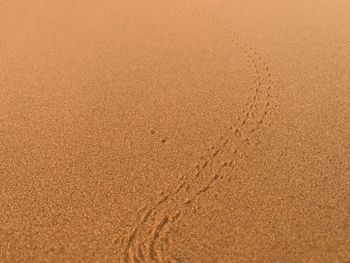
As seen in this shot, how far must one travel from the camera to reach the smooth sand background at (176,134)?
493 centimetres

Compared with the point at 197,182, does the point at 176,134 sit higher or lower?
higher

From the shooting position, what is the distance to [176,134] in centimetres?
627

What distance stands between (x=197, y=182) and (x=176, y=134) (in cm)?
96

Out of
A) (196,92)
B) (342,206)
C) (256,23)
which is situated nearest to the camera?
(342,206)

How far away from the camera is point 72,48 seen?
320 inches

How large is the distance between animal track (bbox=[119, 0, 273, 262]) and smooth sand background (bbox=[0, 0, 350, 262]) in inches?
0.6

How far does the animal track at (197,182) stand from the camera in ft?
15.8

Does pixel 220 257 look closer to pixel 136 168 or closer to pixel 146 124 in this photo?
pixel 136 168

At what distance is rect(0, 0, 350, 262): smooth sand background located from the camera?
4.93 m

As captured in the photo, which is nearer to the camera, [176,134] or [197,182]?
[197,182]

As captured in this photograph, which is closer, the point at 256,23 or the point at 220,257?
the point at 220,257

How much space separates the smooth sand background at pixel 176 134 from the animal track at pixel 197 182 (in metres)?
0.02

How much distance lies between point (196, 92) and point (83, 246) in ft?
10.4

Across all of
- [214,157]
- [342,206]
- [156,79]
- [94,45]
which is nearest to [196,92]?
[156,79]
